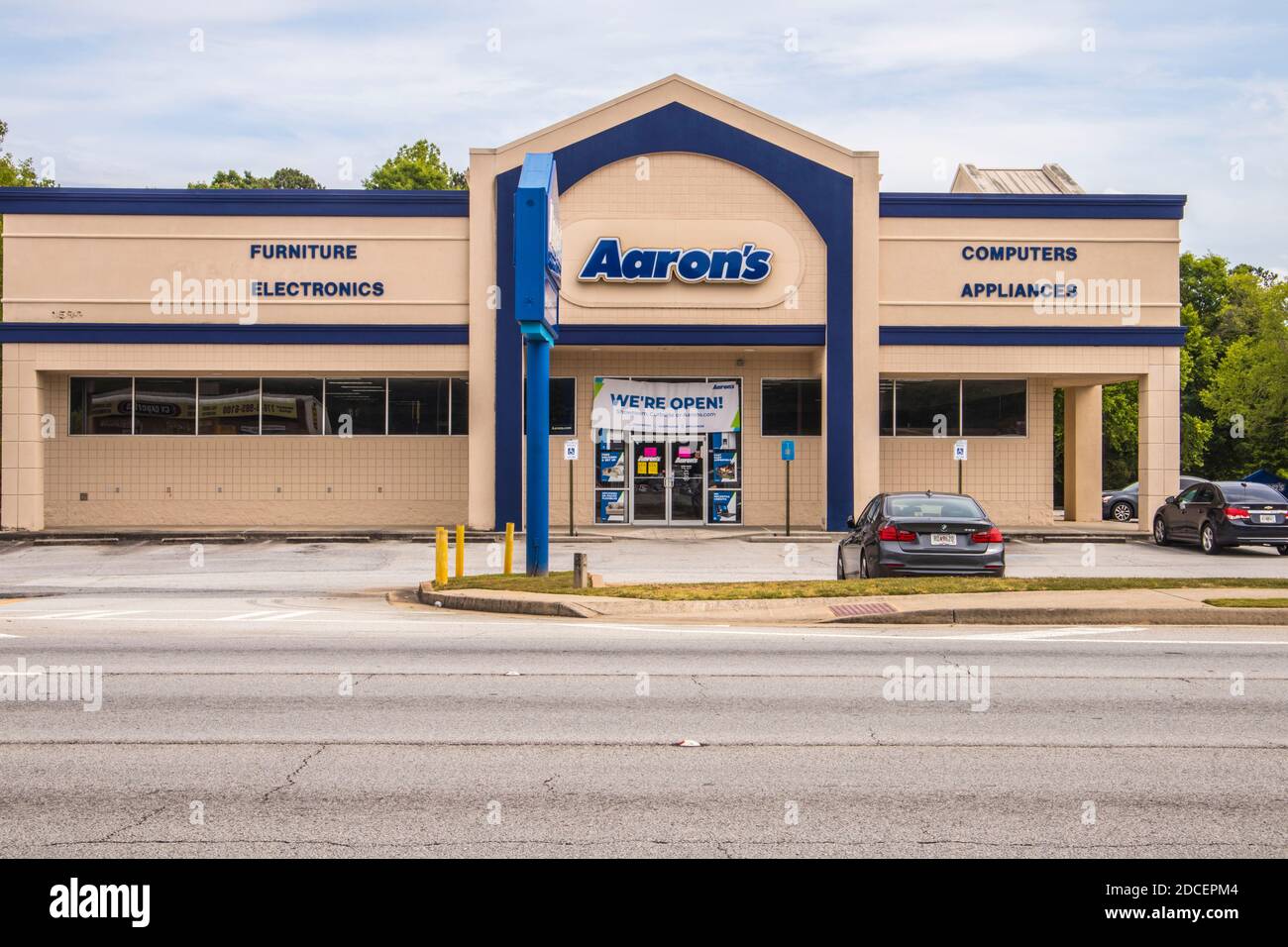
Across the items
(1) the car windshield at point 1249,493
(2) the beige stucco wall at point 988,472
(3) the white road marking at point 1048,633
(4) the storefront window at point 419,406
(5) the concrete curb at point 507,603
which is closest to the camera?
(3) the white road marking at point 1048,633

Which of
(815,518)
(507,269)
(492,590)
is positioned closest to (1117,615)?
(492,590)

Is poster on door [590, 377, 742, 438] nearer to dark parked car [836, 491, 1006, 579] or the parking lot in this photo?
the parking lot

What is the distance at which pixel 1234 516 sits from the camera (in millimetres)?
25328

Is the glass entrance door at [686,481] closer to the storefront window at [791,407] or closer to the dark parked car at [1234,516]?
the storefront window at [791,407]

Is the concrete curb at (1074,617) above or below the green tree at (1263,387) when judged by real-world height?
below

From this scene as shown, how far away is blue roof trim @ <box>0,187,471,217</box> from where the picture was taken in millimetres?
30344

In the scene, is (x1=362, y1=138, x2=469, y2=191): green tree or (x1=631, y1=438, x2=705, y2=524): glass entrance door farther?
(x1=362, y1=138, x2=469, y2=191): green tree

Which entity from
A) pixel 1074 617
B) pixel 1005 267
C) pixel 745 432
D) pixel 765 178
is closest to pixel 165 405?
pixel 745 432

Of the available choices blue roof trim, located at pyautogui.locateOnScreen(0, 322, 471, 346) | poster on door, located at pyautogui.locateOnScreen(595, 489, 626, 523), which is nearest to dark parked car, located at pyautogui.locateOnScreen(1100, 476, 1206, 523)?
poster on door, located at pyautogui.locateOnScreen(595, 489, 626, 523)

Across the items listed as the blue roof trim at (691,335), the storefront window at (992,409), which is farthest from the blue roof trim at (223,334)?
the storefront window at (992,409)

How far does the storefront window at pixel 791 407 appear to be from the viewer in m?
31.9

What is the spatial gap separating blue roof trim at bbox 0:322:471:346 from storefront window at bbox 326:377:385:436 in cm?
165

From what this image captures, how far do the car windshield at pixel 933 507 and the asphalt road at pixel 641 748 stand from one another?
4.04 meters

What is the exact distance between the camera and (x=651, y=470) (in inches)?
1256
